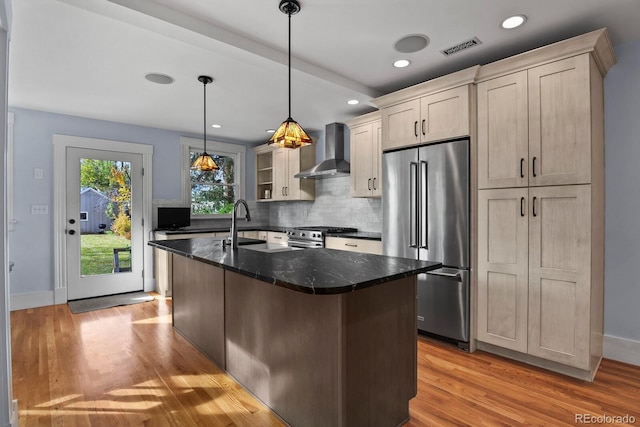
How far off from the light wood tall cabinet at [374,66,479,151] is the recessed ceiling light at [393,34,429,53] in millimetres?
393

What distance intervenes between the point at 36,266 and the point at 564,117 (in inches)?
228

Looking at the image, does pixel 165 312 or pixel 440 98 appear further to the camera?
pixel 165 312

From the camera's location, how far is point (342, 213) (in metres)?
5.14

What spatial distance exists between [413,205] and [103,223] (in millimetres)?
4219

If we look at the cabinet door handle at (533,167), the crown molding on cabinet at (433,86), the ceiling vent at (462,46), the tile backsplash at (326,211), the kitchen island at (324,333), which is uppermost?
the ceiling vent at (462,46)

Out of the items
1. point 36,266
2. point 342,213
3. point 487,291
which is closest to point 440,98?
point 487,291

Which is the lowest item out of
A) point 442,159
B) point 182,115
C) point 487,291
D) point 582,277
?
point 487,291

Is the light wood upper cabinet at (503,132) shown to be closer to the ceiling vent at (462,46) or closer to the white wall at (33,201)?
the ceiling vent at (462,46)

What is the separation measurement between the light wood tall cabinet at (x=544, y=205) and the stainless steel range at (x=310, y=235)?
6.56ft

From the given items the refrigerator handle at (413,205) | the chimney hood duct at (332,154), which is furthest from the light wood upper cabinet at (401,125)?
the chimney hood duct at (332,154)

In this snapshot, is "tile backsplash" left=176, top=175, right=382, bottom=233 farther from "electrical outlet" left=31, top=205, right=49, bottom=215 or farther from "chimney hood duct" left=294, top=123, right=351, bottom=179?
"electrical outlet" left=31, top=205, right=49, bottom=215

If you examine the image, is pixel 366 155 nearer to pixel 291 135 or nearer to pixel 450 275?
pixel 450 275

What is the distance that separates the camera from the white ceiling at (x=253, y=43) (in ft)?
7.40

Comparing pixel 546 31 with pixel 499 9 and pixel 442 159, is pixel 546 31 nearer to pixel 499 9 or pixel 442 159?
pixel 499 9
